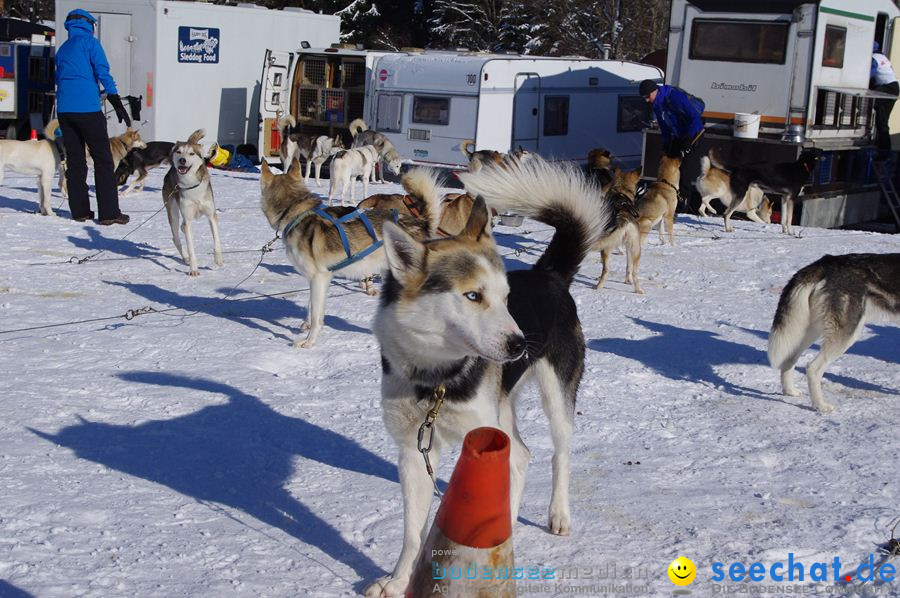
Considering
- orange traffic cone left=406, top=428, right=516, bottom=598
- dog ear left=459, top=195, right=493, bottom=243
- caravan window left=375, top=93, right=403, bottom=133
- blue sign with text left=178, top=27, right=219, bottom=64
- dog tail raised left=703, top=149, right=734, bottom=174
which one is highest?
blue sign with text left=178, top=27, right=219, bottom=64

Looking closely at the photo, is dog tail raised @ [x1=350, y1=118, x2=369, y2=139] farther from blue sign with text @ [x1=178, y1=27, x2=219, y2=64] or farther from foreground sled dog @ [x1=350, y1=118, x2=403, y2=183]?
blue sign with text @ [x1=178, y1=27, x2=219, y2=64]

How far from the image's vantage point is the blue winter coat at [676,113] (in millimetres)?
10812

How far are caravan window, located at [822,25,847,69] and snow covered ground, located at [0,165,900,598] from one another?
5899 millimetres

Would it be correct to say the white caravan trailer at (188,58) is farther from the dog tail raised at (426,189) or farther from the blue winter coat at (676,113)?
the dog tail raised at (426,189)

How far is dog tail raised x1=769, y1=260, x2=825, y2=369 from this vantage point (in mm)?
4664

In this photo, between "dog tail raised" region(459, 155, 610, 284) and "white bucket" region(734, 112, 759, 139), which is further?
"white bucket" region(734, 112, 759, 139)

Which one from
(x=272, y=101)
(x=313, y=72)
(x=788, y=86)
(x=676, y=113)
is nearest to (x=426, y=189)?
(x=676, y=113)

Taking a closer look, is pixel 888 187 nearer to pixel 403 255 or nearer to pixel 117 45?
pixel 117 45

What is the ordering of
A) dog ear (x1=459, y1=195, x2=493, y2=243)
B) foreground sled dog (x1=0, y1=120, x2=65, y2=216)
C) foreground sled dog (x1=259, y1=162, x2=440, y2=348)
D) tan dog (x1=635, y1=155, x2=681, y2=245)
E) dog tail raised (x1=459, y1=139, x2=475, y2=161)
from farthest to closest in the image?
dog tail raised (x1=459, y1=139, x2=475, y2=161) < foreground sled dog (x1=0, y1=120, x2=65, y2=216) < tan dog (x1=635, y1=155, x2=681, y2=245) < foreground sled dog (x1=259, y1=162, x2=440, y2=348) < dog ear (x1=459, y1=195, x2=493, y2=243)

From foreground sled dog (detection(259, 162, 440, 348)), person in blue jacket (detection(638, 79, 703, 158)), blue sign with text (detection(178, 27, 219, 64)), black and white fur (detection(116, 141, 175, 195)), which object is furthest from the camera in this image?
blue sign with text (detection(178, 27, 219, 64))

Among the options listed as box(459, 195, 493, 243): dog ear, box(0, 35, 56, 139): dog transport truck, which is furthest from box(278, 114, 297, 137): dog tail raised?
box(459, 195, 493, 243): dog ear

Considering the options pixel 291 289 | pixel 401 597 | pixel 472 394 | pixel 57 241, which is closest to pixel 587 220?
pixel 472 394

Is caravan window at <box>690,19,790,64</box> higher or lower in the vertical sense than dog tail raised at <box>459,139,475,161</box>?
higher

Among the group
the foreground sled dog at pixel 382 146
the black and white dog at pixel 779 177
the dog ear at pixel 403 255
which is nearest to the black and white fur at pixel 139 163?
the foreground sled dog at pixel 382 146
